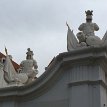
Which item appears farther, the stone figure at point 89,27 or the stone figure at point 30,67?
the stone figure at point 30,67

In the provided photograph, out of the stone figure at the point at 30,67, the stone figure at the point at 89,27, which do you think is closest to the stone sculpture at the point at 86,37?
the stone figure at the point at 89,27

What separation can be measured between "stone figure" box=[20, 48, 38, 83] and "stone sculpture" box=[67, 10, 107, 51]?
2241 mm

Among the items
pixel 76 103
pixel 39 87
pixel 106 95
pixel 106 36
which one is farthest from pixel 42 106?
pixel 106 36

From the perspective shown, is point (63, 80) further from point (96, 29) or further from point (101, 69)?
point (96, 29)

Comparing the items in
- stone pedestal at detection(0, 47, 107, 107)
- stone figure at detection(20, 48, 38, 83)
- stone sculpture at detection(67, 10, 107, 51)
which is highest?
stone sculpture at detection(67, 10, 107, 51)

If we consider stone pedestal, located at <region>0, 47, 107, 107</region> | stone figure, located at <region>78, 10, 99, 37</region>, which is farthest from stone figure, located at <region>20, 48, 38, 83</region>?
stone figure, located at <region>78, 10, 99, 37</region>

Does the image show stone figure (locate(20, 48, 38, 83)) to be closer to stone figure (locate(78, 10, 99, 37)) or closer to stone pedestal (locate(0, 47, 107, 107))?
stone pedestal (locate(0, 47, 107, 107))

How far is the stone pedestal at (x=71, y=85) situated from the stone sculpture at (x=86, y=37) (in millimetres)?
340

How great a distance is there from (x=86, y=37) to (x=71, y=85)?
1.41 metres

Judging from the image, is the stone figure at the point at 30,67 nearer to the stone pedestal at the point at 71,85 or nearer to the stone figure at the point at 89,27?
the stone pedestal at the point at 71,85

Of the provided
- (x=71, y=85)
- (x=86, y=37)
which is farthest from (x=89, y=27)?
(x=71, y=85)

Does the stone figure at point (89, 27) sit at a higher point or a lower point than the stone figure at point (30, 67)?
higher

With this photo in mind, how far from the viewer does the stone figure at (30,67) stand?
1095 cm

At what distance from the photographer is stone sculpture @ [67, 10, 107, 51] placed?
9062 millimetres
